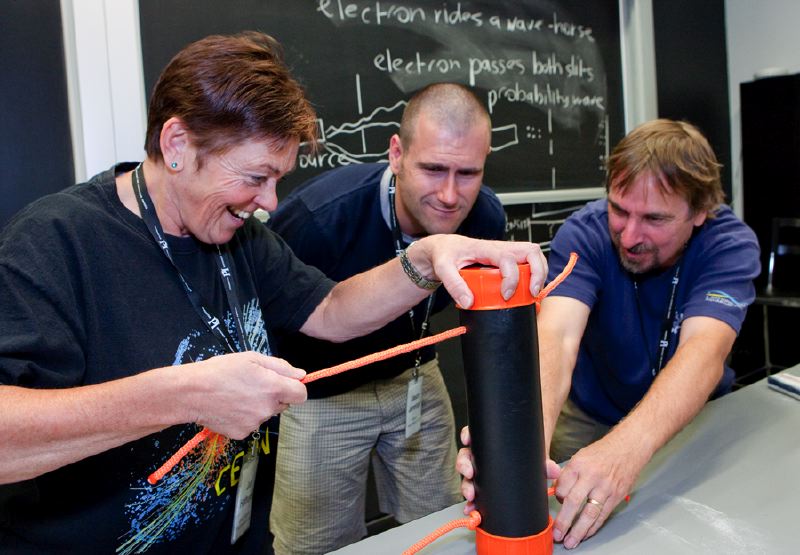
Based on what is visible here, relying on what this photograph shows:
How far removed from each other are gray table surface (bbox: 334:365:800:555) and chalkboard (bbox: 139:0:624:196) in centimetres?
148

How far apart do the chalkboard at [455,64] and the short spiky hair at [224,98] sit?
0.98 metres

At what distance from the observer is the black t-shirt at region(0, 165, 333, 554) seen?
886mm

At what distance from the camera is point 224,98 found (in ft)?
3.40

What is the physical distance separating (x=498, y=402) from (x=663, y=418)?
1.62 ft

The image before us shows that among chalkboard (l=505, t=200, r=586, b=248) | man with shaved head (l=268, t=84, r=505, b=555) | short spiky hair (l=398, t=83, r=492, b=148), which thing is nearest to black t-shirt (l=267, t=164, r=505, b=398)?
man with shaved head (l=268, t=84, r=505, b=555)

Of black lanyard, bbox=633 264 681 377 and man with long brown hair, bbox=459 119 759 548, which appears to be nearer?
man with long brown hair, bbox=459 119 759 548

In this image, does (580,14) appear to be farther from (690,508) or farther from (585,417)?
(690,508)

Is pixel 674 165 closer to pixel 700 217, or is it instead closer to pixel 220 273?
pixel 700 217

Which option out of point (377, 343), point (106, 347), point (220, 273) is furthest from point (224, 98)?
point (377, 343)

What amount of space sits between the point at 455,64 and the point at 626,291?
1314 mm

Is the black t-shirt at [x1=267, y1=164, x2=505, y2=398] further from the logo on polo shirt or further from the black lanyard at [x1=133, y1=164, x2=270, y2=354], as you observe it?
the logo on polo shirt

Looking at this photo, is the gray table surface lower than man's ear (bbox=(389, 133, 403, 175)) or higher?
lower

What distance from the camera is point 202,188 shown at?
1.08 metres

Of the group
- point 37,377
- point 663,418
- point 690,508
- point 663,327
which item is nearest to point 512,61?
point 663,327
